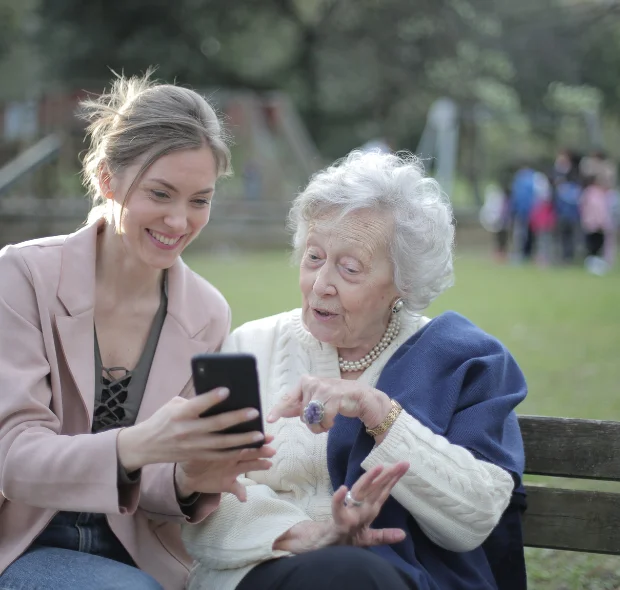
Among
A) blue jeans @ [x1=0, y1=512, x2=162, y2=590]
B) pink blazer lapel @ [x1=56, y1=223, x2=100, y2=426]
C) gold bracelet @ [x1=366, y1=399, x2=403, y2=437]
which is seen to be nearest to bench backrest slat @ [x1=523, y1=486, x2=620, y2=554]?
gold bracelet @ [x1=366, y1=399, x2=403, y2=437]

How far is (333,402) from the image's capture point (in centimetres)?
285

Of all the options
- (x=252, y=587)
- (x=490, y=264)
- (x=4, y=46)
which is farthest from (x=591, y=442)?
(x=4, y=46)

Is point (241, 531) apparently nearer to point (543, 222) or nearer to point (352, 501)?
point (352, 501)

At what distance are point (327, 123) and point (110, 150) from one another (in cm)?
3470

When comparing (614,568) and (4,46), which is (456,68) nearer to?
(4,46)

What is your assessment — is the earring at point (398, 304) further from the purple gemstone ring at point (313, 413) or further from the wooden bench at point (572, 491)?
the purple gemstone ring at point (313, 413)

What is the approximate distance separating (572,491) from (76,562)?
1652 millimetres

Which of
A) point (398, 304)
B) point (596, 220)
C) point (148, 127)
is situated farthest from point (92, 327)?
point (596, 220)

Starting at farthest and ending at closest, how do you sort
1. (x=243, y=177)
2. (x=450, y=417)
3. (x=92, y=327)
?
(x=243, y=177) → (x=92, y=327) → (x=450, y=417)

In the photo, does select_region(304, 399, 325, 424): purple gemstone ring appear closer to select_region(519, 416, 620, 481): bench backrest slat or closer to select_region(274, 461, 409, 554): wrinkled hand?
select_region(274, 461, 409, 554): wrinkled hand

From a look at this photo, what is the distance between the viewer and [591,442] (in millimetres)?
3436

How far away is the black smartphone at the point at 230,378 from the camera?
8.15 ft

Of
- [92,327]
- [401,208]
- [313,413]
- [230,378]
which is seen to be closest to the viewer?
[230,378]

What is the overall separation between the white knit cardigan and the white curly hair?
1.14 feet
